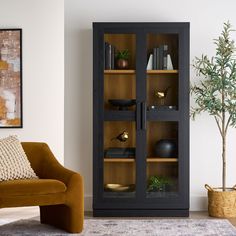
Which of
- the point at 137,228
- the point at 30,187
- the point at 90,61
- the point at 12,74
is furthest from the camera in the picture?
the point at 12,74

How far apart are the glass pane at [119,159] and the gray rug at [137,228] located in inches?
13.4

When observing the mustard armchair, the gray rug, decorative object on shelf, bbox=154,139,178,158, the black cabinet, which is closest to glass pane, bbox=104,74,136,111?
the black cabinet

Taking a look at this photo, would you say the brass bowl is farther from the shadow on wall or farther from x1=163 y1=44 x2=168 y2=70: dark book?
x1=163 y1=44 x2=168 y2=70: dark book

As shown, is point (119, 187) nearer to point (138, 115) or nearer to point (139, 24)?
point (138, 115)

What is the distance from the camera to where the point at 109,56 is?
5801mm

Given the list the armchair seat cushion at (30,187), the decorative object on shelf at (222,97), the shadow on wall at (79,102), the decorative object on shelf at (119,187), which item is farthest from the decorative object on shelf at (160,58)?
the armchair seat cushion at (30,187)

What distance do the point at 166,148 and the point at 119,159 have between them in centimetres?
46

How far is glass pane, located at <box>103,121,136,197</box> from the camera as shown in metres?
5.79

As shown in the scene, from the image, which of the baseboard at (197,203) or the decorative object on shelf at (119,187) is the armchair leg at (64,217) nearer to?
the decorative object on shelf at (119,187)

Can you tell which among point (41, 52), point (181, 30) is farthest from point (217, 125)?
point (41, 52)

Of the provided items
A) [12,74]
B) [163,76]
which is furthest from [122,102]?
[12,74]

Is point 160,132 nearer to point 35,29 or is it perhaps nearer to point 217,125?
point 217,125

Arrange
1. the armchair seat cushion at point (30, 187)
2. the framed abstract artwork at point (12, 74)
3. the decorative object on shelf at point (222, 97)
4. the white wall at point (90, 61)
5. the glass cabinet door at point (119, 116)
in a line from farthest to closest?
1. the framed abstract artwork at point (12, 74)
2. the white wall at point (90, 61)
3. the glass cabinet door at point (119, 116)
4. the decorative object on shelf at point (222, 97)
5. the armchair seat cushion at point (30, 187)

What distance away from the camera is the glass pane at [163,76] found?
5785 mm
